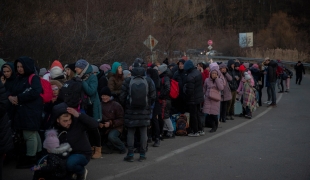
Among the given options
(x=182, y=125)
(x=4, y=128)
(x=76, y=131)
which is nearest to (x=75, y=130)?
(x=76, y=131)

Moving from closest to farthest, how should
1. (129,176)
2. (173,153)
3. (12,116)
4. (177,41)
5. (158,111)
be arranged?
(129,176) < (12,116) < (173,153) < (158,111) < (177,41)

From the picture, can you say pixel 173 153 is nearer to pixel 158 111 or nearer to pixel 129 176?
pixel 158 111

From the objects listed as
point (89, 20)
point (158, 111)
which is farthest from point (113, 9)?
point (158, 111)

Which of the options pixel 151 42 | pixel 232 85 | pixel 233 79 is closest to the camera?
pixel 232 85

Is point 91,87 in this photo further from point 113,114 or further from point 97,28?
point 97,28

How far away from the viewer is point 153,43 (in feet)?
66.1

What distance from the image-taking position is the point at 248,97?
14.6 metres

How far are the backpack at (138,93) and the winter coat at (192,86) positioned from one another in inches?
108

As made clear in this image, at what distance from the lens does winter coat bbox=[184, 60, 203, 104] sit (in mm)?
10867

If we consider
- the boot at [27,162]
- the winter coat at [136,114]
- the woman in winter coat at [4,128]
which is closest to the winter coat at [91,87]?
the winter coat at [136,114]

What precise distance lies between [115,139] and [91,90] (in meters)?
1.30

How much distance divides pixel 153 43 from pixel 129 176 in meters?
13.5

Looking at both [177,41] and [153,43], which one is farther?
[177,41]

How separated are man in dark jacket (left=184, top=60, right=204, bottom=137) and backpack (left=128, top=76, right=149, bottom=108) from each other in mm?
2757
